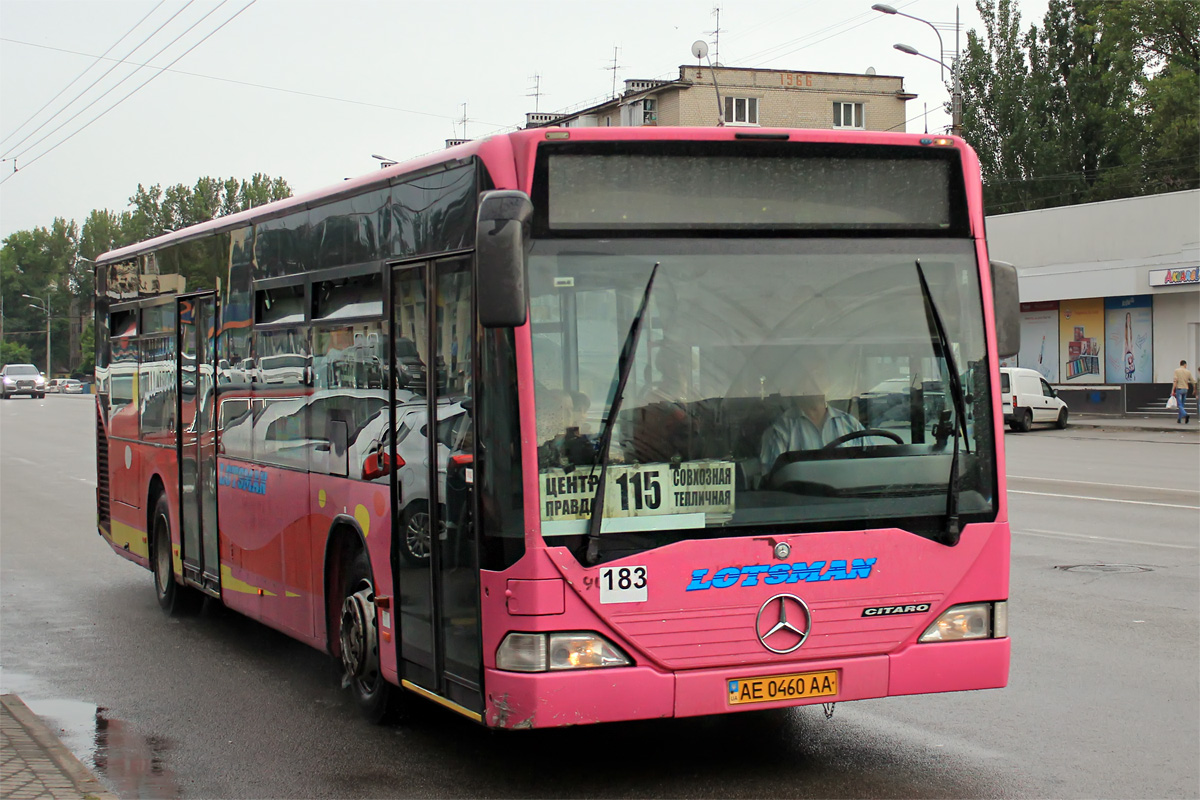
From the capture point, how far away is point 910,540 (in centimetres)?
581

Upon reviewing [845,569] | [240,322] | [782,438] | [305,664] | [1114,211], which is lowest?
[305,664]

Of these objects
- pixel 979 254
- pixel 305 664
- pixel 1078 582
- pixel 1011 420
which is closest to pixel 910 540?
pixel 979 254

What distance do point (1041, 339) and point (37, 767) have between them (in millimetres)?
42330

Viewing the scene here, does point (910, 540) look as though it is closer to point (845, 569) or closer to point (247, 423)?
point (845, 569)

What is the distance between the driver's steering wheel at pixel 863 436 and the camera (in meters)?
5.73

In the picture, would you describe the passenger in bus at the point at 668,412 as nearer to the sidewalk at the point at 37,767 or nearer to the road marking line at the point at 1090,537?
the sidewalk at the point at 37,767

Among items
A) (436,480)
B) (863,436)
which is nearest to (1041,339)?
(863,436)

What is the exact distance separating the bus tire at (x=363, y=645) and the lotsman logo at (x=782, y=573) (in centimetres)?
199

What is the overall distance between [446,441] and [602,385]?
81 cm

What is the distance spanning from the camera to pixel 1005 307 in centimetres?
617

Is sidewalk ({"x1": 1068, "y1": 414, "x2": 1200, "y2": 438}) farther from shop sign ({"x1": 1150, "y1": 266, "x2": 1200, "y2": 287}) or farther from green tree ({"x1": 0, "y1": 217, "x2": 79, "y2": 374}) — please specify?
green tree ({"x1": 0, "y1": 217, "x2": 79, "y2": 374})

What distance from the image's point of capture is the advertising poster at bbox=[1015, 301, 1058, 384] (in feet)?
146

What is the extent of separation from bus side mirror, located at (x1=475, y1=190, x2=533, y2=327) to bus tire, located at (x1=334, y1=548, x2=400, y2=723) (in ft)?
7.27

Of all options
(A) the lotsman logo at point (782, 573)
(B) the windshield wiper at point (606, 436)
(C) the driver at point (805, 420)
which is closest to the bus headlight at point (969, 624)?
(A) the lotsman logo at point (782, 573)
